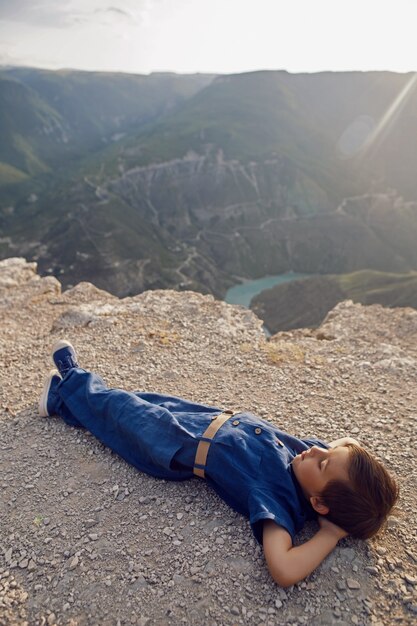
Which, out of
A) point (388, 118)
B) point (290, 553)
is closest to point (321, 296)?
point (290, 553)

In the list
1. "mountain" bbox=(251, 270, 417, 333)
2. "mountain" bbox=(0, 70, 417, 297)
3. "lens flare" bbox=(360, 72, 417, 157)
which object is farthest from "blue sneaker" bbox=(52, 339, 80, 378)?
"lens flare" bbox=(360, 72, 417, 157)

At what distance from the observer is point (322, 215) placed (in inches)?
4823

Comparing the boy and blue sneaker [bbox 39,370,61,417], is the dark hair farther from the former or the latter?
blue sneaker [bbox 39,370,61,417]

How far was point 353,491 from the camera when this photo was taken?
12.0ft

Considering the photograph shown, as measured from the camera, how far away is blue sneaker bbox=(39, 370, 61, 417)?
619 centimetres

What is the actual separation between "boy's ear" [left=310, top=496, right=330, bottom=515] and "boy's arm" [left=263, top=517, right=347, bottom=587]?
0.19 m

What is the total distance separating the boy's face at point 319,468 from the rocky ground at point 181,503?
25.5 inches

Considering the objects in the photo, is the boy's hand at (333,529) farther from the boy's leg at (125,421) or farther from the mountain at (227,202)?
the mountain at (227,202)

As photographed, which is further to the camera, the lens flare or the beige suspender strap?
the lens flare

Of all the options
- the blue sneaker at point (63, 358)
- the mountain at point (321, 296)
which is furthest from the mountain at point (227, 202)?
the blue sneaker at point (63, 358)

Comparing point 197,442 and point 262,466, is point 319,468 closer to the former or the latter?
point 262,466

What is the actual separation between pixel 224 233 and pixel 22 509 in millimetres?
113436

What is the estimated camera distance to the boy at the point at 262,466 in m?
3.70

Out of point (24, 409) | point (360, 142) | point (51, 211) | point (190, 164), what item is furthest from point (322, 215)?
point (24, 409)
